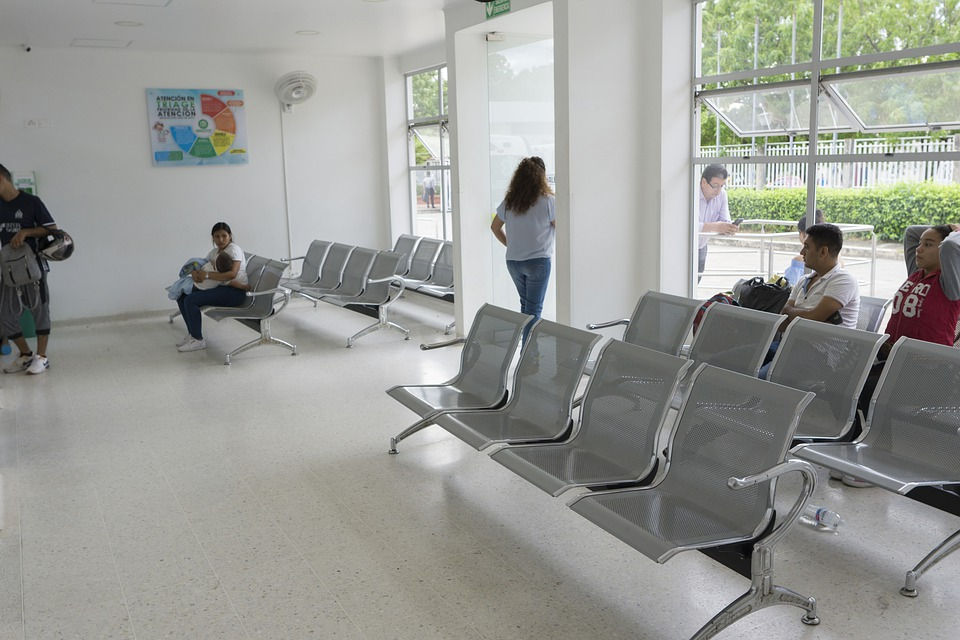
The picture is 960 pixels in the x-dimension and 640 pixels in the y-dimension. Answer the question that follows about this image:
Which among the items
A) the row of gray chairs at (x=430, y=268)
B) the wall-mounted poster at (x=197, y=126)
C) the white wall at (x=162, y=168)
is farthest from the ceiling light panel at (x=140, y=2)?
the row of gray chairs at (x=430, y=268)

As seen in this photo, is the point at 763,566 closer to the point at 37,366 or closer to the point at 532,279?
the point at 532,279

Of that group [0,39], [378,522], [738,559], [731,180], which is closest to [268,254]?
[0,39]

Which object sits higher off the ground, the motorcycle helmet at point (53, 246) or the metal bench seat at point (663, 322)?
the motorcycle helmet at point (53, 246)

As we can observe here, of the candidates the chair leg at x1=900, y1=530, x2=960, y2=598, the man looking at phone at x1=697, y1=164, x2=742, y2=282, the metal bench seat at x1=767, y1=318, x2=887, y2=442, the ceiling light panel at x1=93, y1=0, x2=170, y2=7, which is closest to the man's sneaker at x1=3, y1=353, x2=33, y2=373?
the ceiling light panel at x1=93, y1=0, x2=170, y2=7

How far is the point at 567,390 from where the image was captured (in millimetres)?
3447

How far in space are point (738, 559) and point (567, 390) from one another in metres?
1.11

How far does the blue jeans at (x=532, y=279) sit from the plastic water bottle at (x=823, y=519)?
291 centimetres

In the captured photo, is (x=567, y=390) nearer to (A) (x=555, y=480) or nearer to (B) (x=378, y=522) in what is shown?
(A) (x=555, y=480)

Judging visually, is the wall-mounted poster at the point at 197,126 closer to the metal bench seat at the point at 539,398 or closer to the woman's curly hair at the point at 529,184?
the woman's curly hair at the point at 529,184

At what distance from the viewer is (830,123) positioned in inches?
192

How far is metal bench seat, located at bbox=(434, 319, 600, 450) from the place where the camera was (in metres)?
3.43

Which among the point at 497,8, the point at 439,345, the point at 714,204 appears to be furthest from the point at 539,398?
the point at 497,8

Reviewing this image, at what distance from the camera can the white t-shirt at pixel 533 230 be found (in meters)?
5.89

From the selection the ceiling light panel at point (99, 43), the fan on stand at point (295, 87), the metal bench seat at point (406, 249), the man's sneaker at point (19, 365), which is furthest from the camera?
the fan on stand at point (295, 87)
